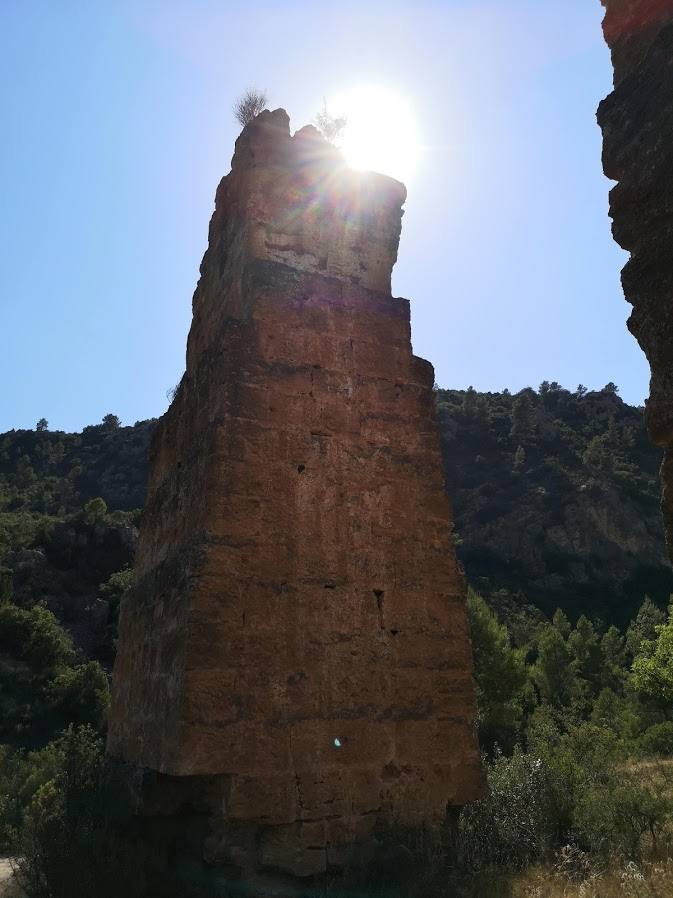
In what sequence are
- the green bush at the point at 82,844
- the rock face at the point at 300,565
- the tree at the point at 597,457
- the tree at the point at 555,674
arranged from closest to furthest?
the green bush at the point at 82,844, the rock face at the point at 300,565, the tree at the point at 555,674, the tree at the point at 597,457

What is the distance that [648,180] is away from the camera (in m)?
2.18

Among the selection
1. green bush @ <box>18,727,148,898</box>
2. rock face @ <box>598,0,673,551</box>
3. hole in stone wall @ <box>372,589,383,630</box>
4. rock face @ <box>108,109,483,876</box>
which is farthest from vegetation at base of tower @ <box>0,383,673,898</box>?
rock face @ <box>598,0,673,551</box>

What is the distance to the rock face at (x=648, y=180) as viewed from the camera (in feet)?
6.51

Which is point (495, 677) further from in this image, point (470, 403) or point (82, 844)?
point (470, 403)

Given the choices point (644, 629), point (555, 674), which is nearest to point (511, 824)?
point (555, 674)

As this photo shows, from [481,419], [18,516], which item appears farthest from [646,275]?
[481,419]

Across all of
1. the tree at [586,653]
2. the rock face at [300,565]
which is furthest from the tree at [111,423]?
the rock face at [300,565]

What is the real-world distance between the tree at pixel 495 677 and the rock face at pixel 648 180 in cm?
2159

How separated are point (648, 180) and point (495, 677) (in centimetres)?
2342

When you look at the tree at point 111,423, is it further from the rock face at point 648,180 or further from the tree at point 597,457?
the rock face at point 648,180

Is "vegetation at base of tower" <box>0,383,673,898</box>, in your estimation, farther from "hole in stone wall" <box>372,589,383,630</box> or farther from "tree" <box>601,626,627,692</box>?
"hole in stone wall" <box>372,589,383,630</box>

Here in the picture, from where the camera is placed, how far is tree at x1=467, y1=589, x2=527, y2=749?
22234 millimetres

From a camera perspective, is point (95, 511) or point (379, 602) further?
point (95, 511)

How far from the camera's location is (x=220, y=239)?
6301 millimetres
